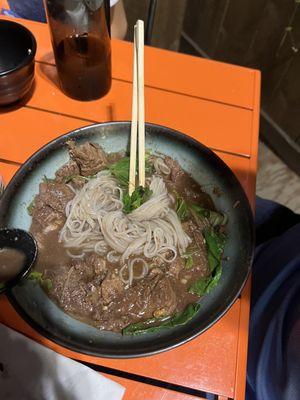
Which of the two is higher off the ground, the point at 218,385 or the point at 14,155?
the point at 14,155

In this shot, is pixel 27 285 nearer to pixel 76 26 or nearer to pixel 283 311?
pixel 283 311

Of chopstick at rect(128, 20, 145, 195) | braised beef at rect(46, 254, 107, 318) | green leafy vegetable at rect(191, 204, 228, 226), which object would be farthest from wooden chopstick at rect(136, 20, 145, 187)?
braised beef at rect(46, 254, 107, 318)

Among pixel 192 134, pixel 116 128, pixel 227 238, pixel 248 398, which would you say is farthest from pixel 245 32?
pixel 248 398

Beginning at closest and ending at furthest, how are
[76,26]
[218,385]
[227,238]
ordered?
[218,385], [227,238], [76,26]

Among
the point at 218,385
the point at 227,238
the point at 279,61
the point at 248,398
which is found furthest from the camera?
the point at 279,61

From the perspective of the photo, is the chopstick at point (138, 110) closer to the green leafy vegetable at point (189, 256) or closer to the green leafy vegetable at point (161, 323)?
the green leafy vegetable at point (189, 256)

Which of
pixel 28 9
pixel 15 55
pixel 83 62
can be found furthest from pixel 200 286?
pixel 28 9

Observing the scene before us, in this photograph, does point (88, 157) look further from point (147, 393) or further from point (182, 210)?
point (147, 393)
